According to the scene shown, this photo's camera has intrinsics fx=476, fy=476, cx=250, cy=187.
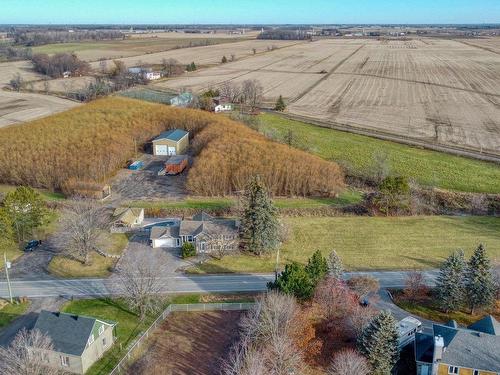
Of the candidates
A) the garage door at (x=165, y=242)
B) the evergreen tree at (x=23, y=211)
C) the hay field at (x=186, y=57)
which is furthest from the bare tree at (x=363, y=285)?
the hay field at (x=186, y=57)

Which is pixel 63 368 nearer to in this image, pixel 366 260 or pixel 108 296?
pixel 108 296

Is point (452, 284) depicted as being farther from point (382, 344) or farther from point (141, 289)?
point (141, 289)

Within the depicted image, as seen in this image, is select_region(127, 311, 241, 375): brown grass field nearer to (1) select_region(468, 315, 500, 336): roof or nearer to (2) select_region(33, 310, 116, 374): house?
(2) select_region(33, 310, 116, 374): house

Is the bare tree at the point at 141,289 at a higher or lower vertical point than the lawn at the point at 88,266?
higher

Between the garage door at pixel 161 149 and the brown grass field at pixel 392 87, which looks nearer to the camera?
the garage door at pixel 161 149

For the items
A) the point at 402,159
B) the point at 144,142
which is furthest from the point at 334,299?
the point at 144,142

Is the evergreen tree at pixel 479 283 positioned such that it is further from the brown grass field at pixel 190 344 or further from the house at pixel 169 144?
the house at pixel 169 144

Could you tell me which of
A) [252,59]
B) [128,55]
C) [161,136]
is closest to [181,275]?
[161,136]
